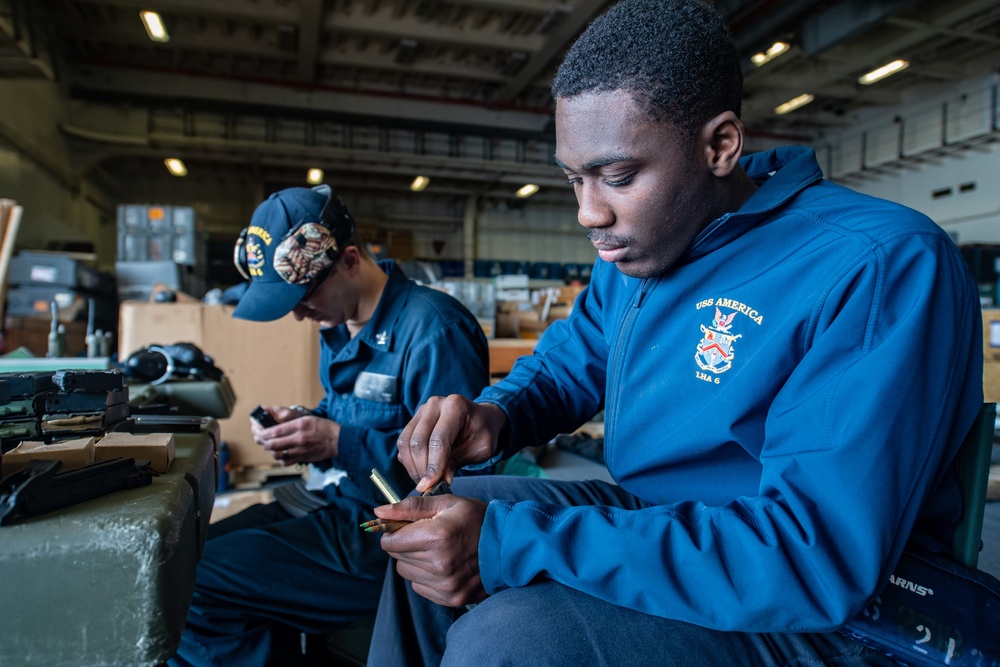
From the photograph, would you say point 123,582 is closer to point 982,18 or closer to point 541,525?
point 541,525

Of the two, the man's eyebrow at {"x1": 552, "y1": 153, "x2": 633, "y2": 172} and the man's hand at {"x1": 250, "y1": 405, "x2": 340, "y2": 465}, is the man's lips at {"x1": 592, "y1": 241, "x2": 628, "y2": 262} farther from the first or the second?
the man's hand at {"x1": 250, "y1": 405, "x2": 340, "y2": 465}

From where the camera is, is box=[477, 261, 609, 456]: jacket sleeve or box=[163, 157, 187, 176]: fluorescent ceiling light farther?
box=[163, 157, 187, 176]: fluorescent ceiling light

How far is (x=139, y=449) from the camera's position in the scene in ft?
2.74

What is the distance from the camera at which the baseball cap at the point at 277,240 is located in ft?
5.71

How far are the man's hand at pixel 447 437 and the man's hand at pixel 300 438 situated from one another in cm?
62

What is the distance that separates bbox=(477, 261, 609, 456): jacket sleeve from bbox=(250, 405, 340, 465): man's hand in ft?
1.89

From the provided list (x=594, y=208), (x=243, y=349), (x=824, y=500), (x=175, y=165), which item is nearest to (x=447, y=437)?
(x=594, y=208)

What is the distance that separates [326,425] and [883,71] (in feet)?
32.5

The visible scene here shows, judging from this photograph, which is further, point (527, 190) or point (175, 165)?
point (527, 190)

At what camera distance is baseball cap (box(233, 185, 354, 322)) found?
174 centimetres

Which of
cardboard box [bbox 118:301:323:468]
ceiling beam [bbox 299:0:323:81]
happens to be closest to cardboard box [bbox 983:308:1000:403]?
cardboard box [bbox 118:301:323:468]

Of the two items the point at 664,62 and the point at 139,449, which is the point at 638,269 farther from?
the point at 139,449

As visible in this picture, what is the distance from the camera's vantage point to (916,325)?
703mm

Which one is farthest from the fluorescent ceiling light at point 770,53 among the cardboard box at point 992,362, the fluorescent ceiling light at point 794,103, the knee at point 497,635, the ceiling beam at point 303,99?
the knee at point 497,635
